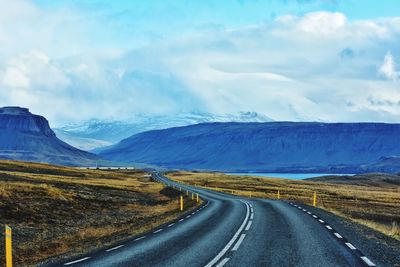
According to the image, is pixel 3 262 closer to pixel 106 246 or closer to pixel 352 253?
pixel 106 246

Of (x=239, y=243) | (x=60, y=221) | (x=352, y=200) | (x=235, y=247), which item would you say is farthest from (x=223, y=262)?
(x=352, y=200)

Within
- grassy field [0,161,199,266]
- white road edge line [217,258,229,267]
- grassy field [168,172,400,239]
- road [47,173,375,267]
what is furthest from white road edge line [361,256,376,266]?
grassy field [0,161,199,266]

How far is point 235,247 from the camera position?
18.8 m

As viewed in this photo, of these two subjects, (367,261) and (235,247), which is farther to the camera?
(235,247)

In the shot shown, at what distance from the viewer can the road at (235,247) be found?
52.1 feet

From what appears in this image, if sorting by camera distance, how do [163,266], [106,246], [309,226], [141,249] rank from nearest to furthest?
[163,266] → [141,249] → [106,246] → [309,226]

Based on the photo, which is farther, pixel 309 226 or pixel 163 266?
pixel 309 226

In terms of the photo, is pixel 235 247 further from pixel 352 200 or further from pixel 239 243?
pixel 352 200

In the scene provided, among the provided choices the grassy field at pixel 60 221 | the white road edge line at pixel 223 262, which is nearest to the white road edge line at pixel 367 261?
the white road edge line at pixel 223 262

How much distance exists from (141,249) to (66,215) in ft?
54.9

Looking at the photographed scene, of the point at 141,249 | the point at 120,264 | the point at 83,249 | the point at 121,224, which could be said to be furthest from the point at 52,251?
the point at 121,224

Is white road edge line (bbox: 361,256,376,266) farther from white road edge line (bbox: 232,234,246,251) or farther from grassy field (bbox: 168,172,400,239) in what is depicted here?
grassy field (bbox: 168,172,400,239)

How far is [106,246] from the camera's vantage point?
2002 cm

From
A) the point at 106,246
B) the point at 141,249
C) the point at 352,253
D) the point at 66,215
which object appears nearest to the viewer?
the point at 352,253
